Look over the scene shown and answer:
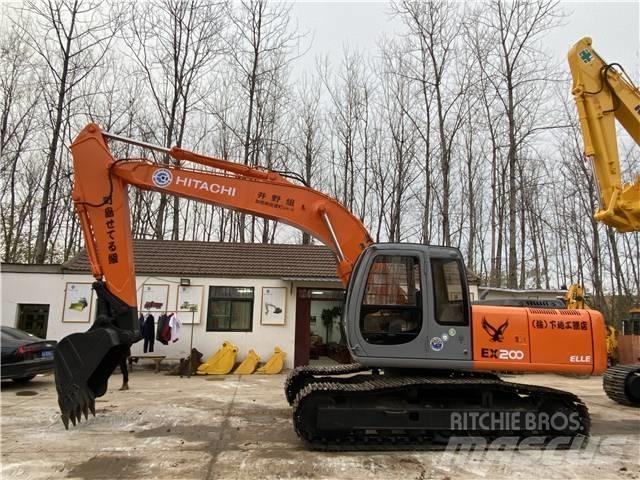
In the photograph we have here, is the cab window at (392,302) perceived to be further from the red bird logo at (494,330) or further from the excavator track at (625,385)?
the excavator track at (625,385)

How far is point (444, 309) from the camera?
6031 millimetres

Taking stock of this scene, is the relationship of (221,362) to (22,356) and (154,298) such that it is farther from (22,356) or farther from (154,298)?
(22,356)

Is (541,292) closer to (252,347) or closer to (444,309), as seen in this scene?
(252,347)

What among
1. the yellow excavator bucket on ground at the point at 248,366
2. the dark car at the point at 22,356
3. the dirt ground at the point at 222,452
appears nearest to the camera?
the dirt ground at the point at 222,452

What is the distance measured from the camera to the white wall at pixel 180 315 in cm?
1382

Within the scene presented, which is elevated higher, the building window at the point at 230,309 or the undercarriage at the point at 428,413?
the building window at the point at 230,309

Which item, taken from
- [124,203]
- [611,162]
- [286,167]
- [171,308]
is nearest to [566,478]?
[611,162]

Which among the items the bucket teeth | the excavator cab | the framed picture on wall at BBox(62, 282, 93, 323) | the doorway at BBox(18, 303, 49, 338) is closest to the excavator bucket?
the bucket teeth

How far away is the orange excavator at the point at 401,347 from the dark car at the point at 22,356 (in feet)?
16.5

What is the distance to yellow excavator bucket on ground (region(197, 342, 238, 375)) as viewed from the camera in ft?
42.6

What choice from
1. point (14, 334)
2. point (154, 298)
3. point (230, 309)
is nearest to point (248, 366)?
point (230, 309)

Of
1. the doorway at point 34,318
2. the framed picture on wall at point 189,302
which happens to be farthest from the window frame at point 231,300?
the doorway at point 34,318

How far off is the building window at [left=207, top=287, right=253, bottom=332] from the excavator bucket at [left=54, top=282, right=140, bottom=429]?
7990mm

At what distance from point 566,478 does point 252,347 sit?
413 inches
